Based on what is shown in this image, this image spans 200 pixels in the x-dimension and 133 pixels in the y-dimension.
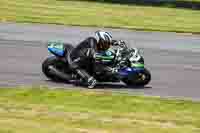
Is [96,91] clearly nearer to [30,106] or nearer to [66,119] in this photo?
[30,106]

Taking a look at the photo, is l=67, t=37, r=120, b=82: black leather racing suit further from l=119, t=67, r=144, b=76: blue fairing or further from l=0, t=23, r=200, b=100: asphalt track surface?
l=0, t=23, r=200, b=100: asphalt track surface

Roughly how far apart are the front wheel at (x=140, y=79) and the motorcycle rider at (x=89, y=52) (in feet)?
2.54

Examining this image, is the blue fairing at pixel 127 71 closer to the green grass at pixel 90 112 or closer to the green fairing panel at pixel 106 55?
the green fairing panel at pixel 106 55

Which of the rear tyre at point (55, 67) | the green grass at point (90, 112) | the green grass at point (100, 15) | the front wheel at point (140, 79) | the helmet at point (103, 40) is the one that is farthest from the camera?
the green grass at point (100, 15)

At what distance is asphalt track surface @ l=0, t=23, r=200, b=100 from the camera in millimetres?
18219

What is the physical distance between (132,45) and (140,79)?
875 cm

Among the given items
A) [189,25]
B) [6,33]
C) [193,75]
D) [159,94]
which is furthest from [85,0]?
[159,94]

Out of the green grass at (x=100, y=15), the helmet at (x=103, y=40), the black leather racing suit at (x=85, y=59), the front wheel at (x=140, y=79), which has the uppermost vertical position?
the helmet at (x=103, y=40)

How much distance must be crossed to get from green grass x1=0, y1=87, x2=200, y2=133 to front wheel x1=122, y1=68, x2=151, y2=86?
4.65 ft

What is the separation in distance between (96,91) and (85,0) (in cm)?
2350

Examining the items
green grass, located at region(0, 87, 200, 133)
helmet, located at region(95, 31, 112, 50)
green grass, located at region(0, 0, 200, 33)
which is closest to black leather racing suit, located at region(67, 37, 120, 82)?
helmet, located at region(95, 31, 112, 50)

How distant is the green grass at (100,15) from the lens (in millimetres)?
32406

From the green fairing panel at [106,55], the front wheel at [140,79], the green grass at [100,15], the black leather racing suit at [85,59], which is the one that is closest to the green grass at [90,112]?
the black leather racing suit at [85,59]

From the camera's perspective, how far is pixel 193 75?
20.6 m
